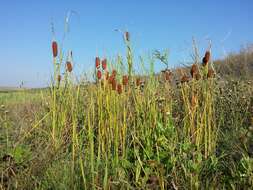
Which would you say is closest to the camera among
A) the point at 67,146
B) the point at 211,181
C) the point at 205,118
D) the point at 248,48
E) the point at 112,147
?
the point at 211,181

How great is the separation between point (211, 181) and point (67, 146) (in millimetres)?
1394

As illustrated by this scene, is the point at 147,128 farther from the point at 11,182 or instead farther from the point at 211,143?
the point at 11,182

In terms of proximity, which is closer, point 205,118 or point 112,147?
point 205,118

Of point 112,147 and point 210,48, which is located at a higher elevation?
point 210,48

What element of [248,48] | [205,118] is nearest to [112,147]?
[205,118]

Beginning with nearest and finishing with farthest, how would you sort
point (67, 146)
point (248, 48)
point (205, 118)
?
point (205, 118) → point (67, 146) → point (248, 48)

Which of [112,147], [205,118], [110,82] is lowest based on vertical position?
[112,147]

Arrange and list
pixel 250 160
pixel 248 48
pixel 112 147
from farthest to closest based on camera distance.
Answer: pixel 248 48 < pixel 112 147 < pixel 250 160

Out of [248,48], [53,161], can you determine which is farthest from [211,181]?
[248,48]

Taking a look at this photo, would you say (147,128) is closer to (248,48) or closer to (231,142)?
(231,142)

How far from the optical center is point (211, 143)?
2.59m

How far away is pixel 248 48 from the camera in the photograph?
30.7 ft

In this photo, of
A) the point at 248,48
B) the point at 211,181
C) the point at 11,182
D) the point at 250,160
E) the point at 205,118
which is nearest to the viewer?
the point at 250,160

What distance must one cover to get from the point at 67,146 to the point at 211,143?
127cm
